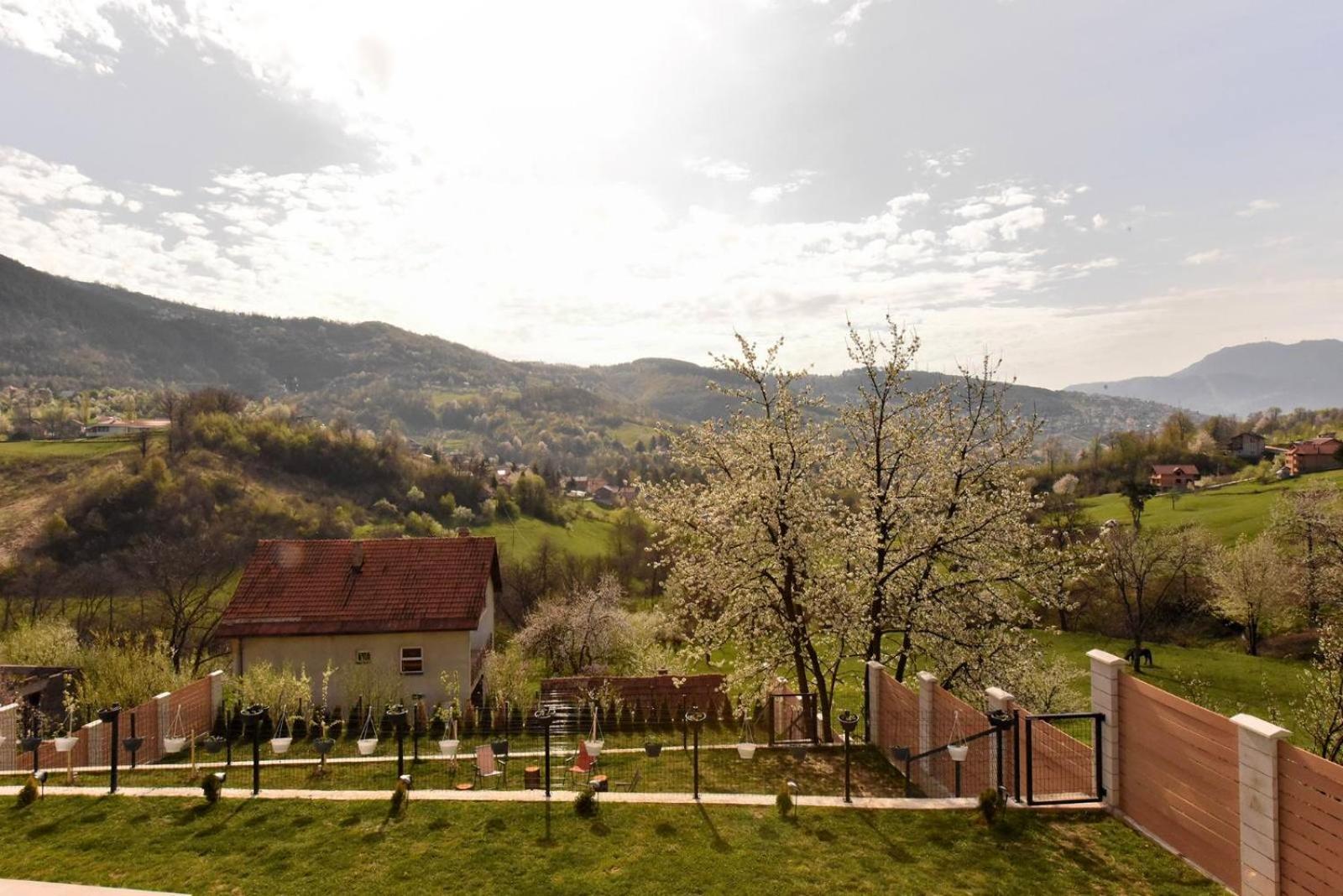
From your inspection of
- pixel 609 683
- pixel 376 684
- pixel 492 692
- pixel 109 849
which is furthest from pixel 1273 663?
pixel 109 849

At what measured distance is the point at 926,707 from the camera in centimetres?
1332

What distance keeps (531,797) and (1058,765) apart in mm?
8424

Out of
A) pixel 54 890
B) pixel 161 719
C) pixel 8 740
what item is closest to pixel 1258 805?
pixel 54 890

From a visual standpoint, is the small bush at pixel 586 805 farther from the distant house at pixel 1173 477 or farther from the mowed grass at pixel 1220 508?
the distant house at pixel 1173 477

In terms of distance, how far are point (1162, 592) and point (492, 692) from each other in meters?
50.6

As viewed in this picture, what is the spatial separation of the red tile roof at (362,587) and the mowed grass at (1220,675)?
2639cm

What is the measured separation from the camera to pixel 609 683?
78.5ft

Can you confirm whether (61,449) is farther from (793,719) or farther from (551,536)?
(793,719)

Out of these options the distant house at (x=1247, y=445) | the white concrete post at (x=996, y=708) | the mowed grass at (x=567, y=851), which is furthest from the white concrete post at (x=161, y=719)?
the distant house at (x=1247, y=445)

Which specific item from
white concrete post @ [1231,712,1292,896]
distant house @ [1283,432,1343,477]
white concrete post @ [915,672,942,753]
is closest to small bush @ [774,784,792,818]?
white concrete post @ [915,672,942,753]

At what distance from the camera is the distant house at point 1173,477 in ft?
298

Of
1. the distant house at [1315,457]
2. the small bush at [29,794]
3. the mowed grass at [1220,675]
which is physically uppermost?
the distant house at [1315,457]

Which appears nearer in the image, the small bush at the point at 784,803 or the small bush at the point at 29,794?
the small bush at the point at 784,803

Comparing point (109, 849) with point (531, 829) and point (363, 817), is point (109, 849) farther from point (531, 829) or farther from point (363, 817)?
point (531, 829)
